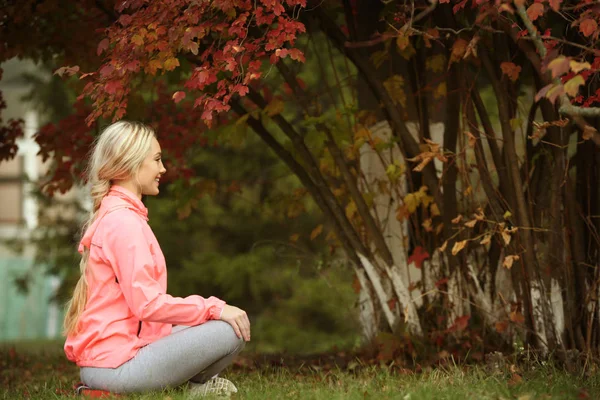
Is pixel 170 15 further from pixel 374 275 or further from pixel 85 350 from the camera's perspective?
pixel 374 275

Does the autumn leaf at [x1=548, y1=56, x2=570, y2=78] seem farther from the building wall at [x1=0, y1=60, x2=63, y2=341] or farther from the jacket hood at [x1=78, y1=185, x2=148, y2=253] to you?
the building wall at [x1=0, y1=60, x2=63, y2=341]

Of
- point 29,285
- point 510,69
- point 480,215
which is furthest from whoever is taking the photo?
point 29,285

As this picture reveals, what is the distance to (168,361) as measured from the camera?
3990mm

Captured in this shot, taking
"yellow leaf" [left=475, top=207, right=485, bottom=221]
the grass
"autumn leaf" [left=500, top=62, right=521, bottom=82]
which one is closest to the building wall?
the grass

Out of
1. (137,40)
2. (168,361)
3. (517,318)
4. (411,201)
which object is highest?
(137,40)

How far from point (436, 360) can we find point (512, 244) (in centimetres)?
87

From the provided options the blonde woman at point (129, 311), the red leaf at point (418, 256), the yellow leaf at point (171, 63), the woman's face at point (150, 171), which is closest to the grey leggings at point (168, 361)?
the blonde woman at point (129, 311)

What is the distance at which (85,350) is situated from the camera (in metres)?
4.02

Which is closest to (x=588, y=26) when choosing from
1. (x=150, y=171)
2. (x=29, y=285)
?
(x=150, y=171)

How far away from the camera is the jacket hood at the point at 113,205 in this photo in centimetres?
405

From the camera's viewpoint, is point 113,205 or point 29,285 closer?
point 113,205

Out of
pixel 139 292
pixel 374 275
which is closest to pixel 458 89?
pixel 374 275

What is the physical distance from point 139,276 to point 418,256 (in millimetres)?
2488

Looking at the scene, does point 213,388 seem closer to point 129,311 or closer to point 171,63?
point 129,311
